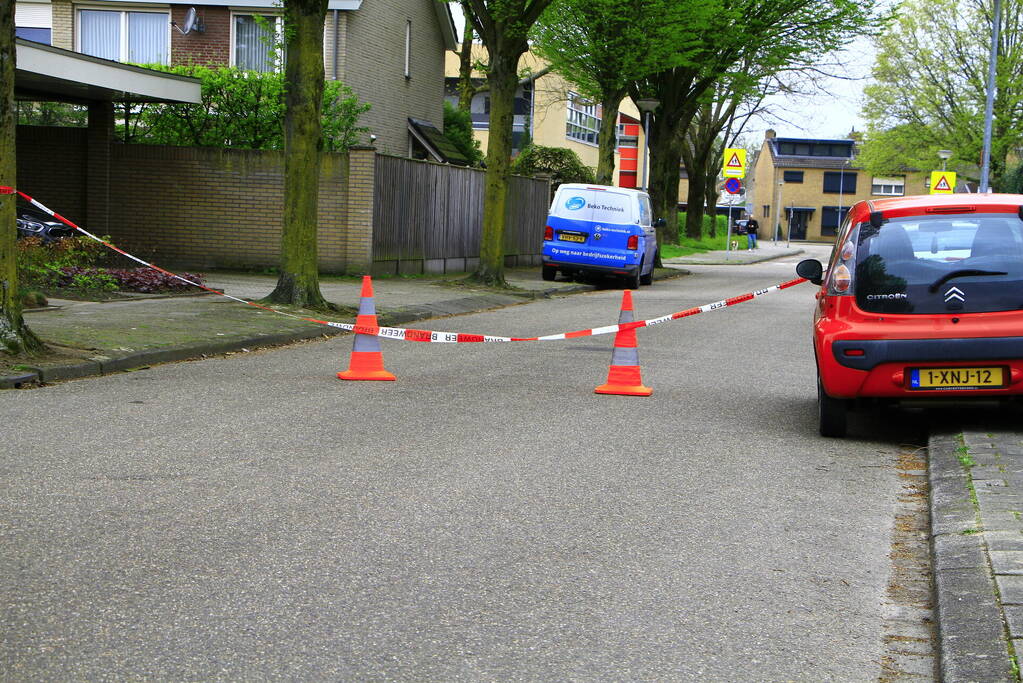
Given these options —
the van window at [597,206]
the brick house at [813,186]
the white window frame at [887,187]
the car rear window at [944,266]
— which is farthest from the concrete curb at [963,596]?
the white window frame at [887,187]

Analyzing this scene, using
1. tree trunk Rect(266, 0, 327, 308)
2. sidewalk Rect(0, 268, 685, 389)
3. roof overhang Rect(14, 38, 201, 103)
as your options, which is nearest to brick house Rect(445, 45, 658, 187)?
roof overhang Rect(14, 38, 201, 103)

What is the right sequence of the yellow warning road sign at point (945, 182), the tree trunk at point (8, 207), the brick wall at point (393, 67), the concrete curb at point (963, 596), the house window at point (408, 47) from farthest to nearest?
the yellow warning road sign at point (945, 182) → the house window at point (408, 47) → the brick wall at point (393, 67) → the tree trunk at point (8, 207) → the concrete curb at point (963, 596)

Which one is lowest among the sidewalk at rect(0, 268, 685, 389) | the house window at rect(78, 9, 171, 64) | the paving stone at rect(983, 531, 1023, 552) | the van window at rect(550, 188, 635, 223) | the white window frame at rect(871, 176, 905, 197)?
the sidewalk at rect(0, 268, 685, 389)

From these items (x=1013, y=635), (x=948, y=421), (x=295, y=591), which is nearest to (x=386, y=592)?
(x=295, y=591)

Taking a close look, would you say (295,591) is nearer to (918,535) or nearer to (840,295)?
(918,535)

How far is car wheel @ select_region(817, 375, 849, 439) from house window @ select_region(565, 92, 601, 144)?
178 ft

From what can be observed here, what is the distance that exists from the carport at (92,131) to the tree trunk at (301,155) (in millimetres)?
5128

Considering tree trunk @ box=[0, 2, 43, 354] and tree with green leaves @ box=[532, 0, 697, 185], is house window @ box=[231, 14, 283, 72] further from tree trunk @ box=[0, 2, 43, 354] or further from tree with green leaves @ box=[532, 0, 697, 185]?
tree trunk @ box=[0, 2, 43, 354]

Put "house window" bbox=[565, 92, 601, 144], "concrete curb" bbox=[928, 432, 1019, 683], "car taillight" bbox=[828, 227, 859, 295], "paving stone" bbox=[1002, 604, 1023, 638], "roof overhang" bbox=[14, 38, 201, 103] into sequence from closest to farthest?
"concrete curb" bbox=[928, 432, 1019, 683] → "paving stone" bbox=[1002, 604, 1023, 638] → "car taillight" bbox=[828, 227, 859, 295] → "roof overhang" bbox=[14, 38, 201, 103] → "house window" bbox=[565, 92, 601, 144]

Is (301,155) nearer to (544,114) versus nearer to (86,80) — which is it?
Result: (86,80)

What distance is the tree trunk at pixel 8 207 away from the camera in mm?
9827

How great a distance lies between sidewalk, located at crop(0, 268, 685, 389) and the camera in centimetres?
1072

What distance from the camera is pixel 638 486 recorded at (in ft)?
21.9

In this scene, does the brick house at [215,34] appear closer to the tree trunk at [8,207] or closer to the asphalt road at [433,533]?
the tree trunk at [8,207]
